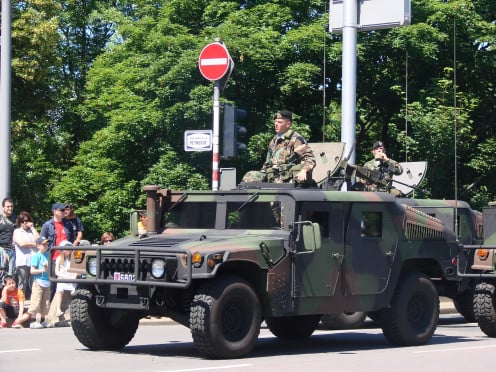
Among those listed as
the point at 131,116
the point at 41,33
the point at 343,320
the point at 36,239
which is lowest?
the point at 343,320

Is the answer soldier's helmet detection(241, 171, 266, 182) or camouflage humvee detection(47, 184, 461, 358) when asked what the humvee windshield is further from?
soldier's helmet detection(241, 171, 266, 182)

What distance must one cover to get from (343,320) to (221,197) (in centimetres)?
459

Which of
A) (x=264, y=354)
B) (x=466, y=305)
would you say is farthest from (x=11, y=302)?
(x=466, y=305)

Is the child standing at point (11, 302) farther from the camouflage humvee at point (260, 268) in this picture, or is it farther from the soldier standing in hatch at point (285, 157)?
the soldier standing in hatch at point (285, 157)

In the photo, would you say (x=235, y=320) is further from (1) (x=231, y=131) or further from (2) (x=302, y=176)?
(1) (x=231, y=131)

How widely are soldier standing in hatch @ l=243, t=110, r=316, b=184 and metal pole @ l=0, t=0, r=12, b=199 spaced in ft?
20.9

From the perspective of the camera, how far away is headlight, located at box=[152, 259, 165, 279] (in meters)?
12.0

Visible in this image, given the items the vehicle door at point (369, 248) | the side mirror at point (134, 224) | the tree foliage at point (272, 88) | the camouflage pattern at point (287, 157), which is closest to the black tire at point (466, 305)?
the vehicle door at point (369, 248)

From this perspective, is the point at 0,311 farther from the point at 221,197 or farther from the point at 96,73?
the point at 96,73

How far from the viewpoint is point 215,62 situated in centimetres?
1877

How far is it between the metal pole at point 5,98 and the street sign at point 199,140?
3421 millimetres

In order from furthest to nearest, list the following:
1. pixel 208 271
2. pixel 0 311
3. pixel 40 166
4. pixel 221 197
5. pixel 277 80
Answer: pixel 40 166 < pixel 277 80 < pixel 0 311 < pixel 221 197 < pixel 208 271

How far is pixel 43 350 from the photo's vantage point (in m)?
13.6

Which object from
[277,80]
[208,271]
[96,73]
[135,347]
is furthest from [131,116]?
[208,271]
